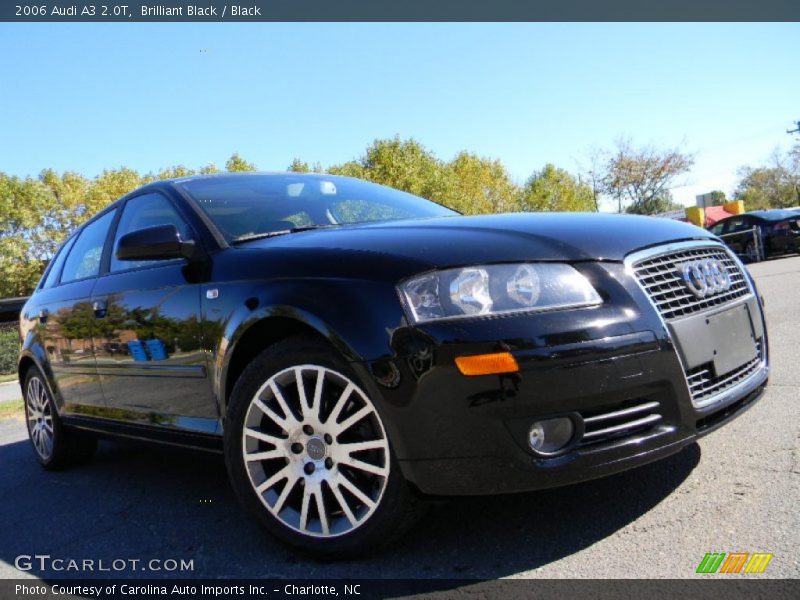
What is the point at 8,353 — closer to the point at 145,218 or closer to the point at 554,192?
the point at 145,218

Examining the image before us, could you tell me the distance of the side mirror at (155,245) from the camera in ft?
9.63

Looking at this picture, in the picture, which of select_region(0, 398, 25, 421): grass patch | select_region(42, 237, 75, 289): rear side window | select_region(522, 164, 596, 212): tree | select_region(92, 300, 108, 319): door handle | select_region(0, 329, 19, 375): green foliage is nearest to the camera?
select_region(92, 300, 108, 319): door handle

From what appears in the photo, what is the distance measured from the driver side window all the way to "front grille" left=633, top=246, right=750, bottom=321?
198 cm

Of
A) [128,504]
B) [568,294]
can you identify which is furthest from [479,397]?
[128,504]

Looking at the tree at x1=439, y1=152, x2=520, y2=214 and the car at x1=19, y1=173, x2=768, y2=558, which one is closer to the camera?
the car at x1=19, y1=173, x2=768, y2=558

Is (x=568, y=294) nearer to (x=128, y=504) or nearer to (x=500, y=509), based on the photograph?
(x=500, y=509)

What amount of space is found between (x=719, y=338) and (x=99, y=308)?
306 centimetres

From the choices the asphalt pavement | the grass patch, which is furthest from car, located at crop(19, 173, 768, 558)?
the grass patch

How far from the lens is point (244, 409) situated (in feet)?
8.65

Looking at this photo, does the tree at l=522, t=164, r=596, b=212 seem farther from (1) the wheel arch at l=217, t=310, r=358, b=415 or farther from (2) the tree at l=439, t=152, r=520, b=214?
(1) the wheel arch at l=217, t=310, r=358, b=415

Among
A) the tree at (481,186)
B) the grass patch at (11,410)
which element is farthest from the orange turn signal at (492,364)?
the tree at (481,186)

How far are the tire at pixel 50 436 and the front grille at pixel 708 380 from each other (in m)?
3.57

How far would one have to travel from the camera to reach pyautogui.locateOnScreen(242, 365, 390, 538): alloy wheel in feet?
7.75

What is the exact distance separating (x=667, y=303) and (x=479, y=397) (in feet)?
2.59
